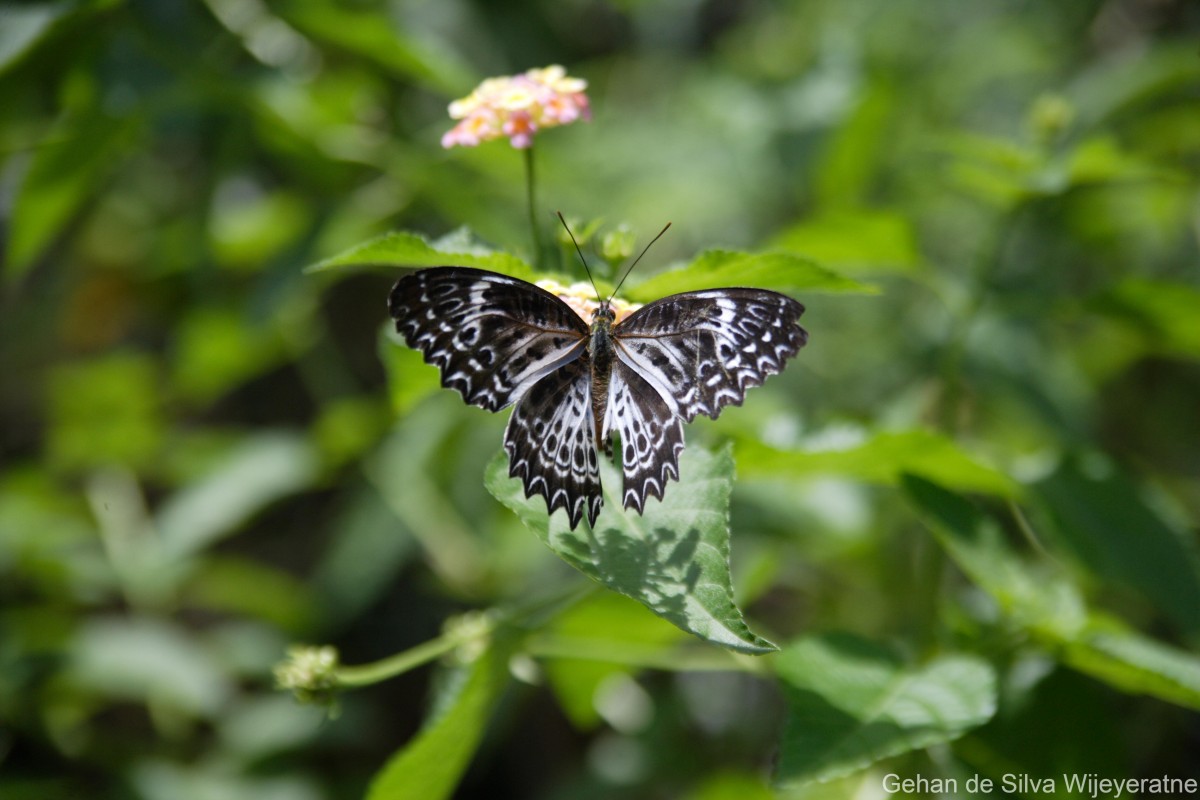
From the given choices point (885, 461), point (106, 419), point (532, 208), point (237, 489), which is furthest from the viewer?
point (106, 419)

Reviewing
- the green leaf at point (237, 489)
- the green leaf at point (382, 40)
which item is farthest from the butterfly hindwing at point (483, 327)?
the green leaf at point (237, 489)

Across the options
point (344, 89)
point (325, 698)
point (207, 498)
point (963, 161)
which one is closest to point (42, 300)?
point (207, 498)

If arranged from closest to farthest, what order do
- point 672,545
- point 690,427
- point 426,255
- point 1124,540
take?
point 672,545 → point 426,255 → point 1124,540 → point 690,427

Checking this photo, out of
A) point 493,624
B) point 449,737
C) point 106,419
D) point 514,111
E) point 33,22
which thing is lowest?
point 449,737

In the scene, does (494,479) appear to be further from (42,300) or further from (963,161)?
(42,300)

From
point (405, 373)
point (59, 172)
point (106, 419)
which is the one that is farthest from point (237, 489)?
point (405, 373)

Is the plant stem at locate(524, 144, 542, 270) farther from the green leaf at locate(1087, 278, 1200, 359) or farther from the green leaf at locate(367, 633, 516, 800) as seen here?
the green leaf at locate(1087, 278, 1200, 359)

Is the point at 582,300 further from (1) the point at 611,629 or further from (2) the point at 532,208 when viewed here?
(1) the point at 611,629
